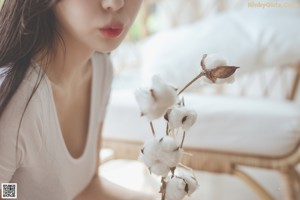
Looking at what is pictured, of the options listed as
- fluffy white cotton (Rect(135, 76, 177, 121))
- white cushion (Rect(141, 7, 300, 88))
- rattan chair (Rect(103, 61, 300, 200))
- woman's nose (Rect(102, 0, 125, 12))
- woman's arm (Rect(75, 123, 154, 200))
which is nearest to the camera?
fluffy white cotton (Rect(135, 76, 177, 121))

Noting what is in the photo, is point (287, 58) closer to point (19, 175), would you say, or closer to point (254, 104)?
point (254, 104)

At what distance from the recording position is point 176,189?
360 mm

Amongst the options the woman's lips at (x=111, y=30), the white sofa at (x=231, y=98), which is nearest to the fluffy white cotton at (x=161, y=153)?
Answer: the woman's lips at (x=111, y=30)

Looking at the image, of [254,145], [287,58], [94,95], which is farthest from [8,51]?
[287,58]

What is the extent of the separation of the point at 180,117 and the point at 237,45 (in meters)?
0.79

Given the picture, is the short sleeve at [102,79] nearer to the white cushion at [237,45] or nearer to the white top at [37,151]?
the white top at [37,151]

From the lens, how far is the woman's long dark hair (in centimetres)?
44

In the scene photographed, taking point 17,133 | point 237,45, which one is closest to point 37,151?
point 17,133

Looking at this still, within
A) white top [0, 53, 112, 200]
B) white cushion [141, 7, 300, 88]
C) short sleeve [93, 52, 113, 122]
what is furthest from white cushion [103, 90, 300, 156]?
white top [0, 53, 112, 200]

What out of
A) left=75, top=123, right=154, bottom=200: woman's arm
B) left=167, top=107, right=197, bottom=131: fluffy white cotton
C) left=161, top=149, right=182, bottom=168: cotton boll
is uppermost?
left=167, top=107, right=197, bottom=131: fluffy white cotton

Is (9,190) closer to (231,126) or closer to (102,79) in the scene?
(102,79)

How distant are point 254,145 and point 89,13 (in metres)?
0.64

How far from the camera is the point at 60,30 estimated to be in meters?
0.50

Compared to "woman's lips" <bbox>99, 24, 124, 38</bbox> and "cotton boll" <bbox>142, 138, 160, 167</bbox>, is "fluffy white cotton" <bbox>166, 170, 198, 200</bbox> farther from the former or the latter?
"woman's lips" <bbox>99, 24, 124, 38</bbox>
